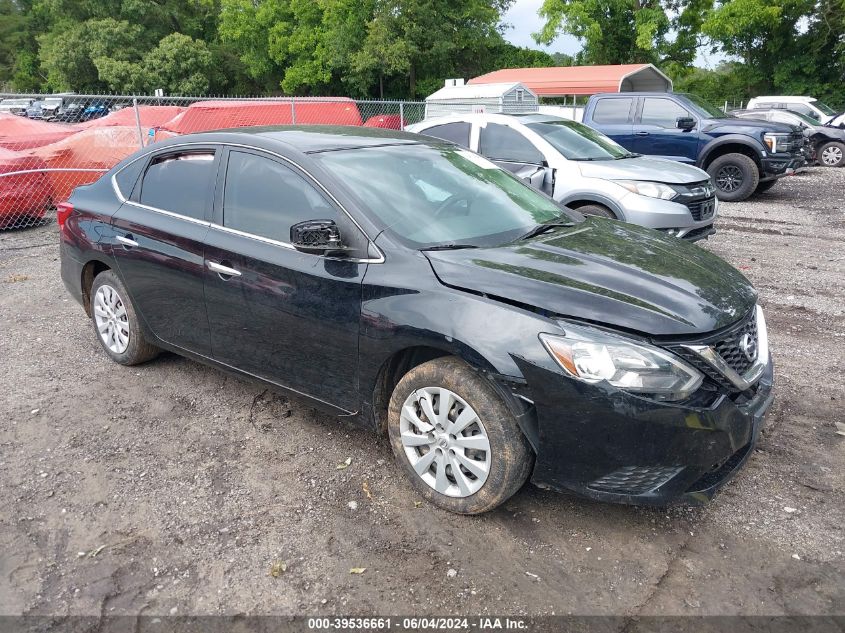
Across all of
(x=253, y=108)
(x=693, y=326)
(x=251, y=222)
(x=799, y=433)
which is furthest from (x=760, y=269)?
(x=253, y=108)

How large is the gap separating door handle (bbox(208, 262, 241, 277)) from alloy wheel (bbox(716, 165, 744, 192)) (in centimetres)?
1065

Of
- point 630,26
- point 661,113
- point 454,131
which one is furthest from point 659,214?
point 630,26

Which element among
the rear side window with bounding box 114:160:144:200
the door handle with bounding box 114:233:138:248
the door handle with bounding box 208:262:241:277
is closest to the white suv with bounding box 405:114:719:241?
the rear side window with bounding box 114:160:144:200

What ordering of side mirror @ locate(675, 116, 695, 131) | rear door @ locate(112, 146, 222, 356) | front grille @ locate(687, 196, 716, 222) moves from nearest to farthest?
rear door @ locate(112, 146, 222, 356) < front grille @ locate(687, 196, 716, 222) < side mirror @ locate(675, 116, 695, 131)

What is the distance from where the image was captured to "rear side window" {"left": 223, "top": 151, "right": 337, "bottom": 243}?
11.3 ft

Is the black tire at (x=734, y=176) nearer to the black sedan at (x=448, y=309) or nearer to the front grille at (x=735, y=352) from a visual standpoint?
the black sedan at (x=448, y=309)

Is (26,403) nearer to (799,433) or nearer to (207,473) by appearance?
(207,473)

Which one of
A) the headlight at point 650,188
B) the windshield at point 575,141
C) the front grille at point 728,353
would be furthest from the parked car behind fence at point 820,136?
the front grille at point 728,353

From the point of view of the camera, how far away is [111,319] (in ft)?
15.4

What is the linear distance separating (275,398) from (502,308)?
205 cm

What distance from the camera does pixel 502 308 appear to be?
9.13 ft

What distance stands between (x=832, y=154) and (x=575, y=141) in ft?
45.5

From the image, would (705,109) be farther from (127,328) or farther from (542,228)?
(127,328)

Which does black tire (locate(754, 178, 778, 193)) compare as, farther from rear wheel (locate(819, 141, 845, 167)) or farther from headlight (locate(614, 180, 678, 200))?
rear wheel (locate(819, 141, 845, 167))
